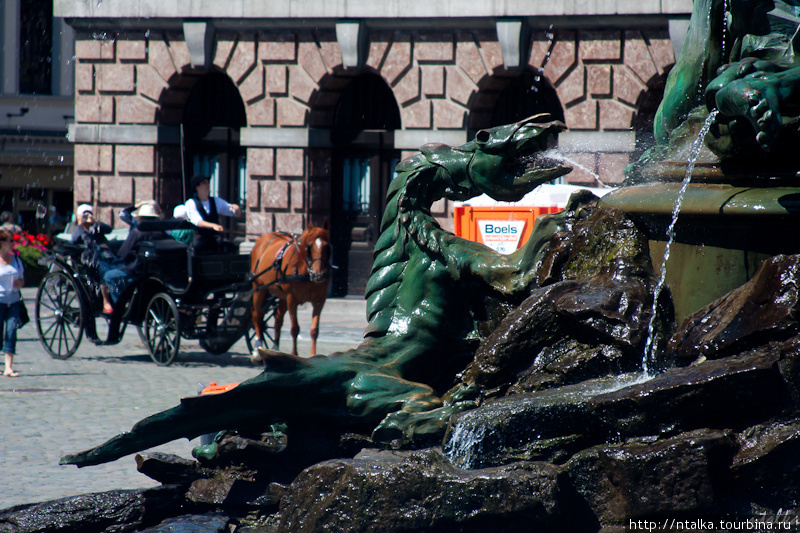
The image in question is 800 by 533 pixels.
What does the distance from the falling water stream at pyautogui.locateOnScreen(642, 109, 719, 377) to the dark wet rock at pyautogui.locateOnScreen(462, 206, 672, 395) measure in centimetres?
2

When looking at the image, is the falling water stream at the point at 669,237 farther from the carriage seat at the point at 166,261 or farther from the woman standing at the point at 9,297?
the woman standing at the point at 9,297

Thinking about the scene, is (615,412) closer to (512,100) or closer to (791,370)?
(791,370)

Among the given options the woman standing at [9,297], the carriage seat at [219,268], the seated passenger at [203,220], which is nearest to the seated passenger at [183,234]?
the seated passenger at [203,220]

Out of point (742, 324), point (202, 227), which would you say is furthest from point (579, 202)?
point (202, 227)

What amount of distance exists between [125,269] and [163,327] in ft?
2.90

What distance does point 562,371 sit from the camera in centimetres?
475

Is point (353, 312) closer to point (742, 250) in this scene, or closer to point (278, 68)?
point (278, 68)

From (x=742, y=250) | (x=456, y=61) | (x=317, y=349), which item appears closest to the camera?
(x=742, y=250)

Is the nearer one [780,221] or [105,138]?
[780,221]

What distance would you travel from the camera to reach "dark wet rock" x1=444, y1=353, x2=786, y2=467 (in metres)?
4.04

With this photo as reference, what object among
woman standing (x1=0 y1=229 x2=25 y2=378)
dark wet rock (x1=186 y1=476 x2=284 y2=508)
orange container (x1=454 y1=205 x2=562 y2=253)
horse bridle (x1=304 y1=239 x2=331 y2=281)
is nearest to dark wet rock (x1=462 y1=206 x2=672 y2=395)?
dark wet rock (x1=186 y1=476 x2=284 y2=508)

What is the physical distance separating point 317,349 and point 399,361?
8659 mm

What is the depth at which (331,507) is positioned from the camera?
14.1 feet

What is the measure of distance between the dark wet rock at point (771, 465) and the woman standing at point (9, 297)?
375 inches
